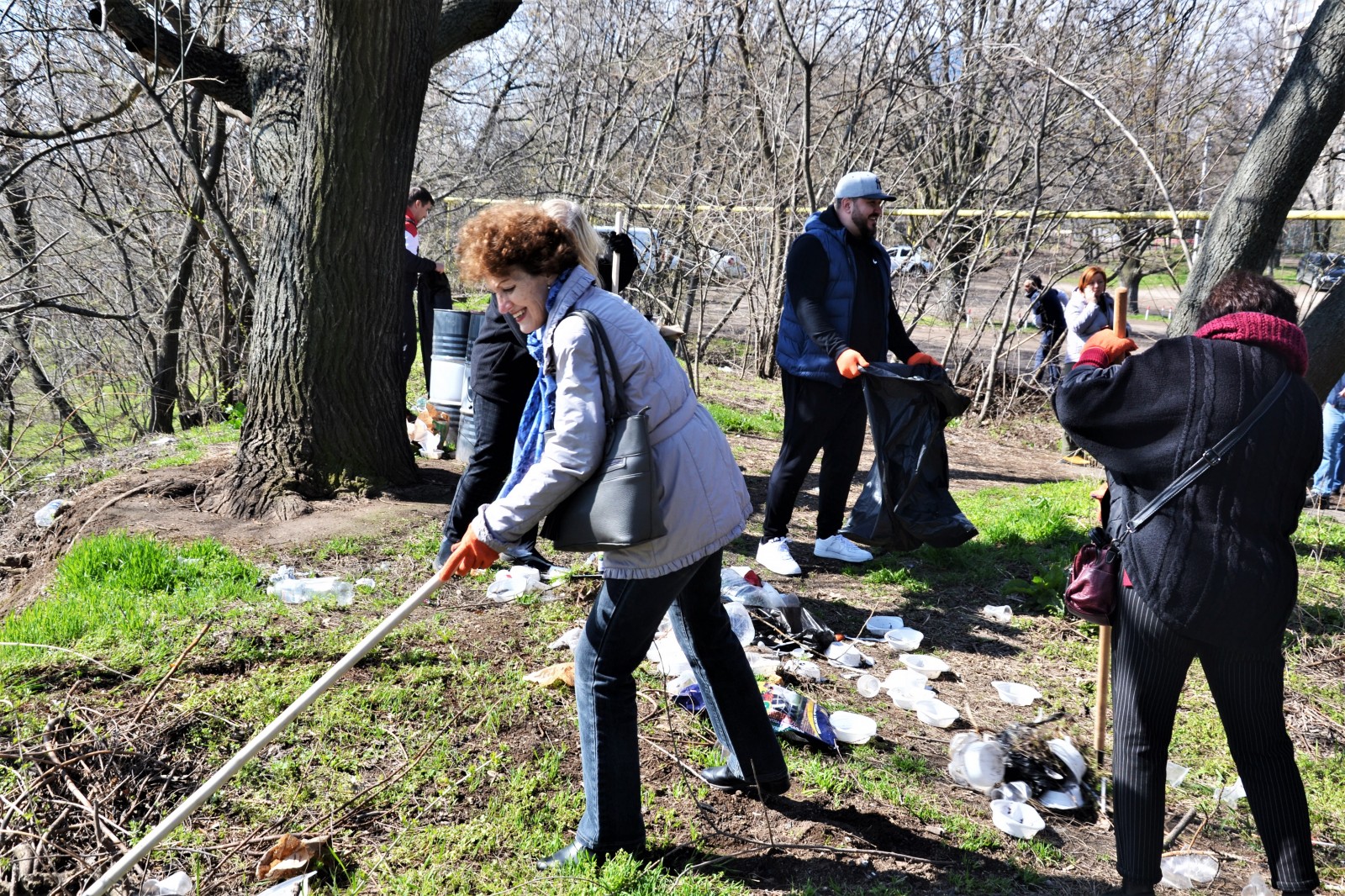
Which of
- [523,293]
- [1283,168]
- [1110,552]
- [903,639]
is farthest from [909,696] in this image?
[1283,168]

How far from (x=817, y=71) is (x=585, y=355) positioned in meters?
8.40

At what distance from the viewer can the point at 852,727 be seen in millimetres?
3572

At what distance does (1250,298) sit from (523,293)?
1800 mm

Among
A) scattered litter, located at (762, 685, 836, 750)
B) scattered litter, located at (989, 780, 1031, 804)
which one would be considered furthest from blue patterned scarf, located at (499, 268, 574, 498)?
scattered litter, located at (989, 780, 1031, 804)

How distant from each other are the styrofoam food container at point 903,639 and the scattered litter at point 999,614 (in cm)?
52

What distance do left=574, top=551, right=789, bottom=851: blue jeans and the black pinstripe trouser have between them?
0.95 m

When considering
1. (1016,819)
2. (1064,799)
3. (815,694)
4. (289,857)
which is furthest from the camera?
(815,694)

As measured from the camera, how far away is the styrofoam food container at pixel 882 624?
4.50 m

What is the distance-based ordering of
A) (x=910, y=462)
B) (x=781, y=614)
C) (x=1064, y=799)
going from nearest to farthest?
1. (x=1064, y=799)
2. (x=781, y=614)
3. (x=910, y=462)

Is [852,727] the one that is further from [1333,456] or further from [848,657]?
[1333,456]

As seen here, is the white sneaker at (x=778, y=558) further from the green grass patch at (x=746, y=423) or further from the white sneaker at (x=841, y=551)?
the green grass patch at (x=746, y=423)

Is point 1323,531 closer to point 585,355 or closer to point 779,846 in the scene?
point 779,846

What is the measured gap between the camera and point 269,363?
215 inches

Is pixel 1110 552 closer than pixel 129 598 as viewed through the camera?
Yes
